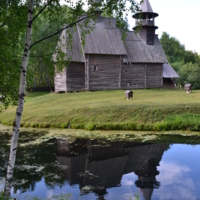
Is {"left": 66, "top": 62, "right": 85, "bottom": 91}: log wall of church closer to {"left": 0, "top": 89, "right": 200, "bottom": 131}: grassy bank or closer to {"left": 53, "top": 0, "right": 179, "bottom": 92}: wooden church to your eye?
{"left": 53, "top": 0, "right": 179, "bottom": 92}: wooden church

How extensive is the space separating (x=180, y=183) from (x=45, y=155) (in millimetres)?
5598

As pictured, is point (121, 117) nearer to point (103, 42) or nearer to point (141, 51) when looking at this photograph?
point (103, 42)

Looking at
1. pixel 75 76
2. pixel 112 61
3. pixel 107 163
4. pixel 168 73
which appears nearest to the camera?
pixel 107 163

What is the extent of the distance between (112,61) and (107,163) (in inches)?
878

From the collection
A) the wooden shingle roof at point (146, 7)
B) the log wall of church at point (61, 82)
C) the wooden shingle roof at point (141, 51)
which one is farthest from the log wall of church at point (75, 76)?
the wooden shingle roof at point (146, 7)

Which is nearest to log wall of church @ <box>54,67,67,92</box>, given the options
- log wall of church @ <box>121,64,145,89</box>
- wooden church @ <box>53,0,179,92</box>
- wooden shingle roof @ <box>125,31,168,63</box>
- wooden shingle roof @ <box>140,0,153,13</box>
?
wooden church @ <box>53,0,179,92</box>

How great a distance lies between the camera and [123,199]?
711 centimetres

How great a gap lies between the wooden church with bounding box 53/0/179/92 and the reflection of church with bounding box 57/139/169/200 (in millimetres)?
17466

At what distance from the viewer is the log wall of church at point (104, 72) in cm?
3041

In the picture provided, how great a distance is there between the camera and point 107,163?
10211mm

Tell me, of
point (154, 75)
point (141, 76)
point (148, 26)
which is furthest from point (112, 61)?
point (148, 26)

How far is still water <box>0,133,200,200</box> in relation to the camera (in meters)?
7.57

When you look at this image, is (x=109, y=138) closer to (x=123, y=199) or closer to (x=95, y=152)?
(x=95, y=152)

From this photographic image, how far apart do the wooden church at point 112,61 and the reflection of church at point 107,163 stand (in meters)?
17.5
